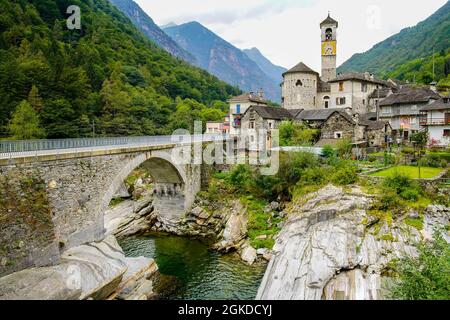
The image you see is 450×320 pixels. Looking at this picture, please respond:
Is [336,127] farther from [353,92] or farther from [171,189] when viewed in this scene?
[171,189]

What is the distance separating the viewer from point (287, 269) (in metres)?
15.4

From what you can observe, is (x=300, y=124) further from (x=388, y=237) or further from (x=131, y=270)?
(x=131, y=270)

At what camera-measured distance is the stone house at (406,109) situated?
36156 millimetres

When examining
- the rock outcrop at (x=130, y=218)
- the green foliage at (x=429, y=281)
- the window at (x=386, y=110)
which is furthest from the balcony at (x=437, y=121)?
the rock outcrop at (x=130, y=218)

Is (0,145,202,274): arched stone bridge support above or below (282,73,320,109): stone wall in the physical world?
below

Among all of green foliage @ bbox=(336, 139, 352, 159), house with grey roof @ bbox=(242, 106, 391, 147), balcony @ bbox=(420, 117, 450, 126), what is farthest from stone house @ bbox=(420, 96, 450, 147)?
green foliage @ bbox=(336, 139, 352, 159)

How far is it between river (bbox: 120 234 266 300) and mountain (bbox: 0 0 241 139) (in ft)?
45.5

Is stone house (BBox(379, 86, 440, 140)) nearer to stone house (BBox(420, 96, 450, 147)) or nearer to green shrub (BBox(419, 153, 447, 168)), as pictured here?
stone house (BBox(420, 96, 450, 147))

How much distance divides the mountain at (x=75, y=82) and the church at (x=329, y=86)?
18569mm

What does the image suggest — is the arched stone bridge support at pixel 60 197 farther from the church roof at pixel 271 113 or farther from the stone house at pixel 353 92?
the stone house at pixel 353 92

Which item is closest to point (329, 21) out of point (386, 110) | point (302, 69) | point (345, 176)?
point (302, 69)

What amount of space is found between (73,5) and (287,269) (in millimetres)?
77103

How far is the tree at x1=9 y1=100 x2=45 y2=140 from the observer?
1059 inches
